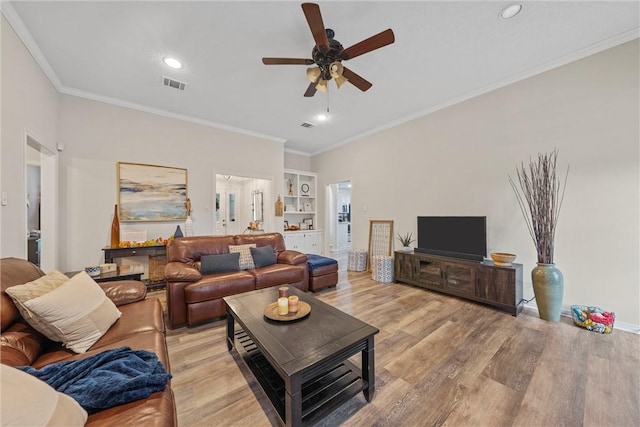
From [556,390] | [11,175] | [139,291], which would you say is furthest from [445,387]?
[11,175]

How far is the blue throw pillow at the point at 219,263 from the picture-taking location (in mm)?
2932

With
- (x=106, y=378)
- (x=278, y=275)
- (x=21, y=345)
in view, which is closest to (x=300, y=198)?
(x=278, y=275)

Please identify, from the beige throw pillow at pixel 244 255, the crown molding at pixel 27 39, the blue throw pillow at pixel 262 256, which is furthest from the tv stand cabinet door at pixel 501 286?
the crown molding at pixel 27 39

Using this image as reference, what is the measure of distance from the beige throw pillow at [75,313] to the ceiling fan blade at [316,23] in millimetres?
2418

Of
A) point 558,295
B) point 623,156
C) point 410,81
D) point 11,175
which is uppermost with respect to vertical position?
point 410,81

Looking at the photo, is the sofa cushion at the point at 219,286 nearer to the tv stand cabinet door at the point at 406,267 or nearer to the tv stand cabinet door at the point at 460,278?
the tv stand cabinet door at the point at 406,267

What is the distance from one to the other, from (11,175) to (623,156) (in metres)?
6.06

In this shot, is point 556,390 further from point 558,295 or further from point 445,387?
point 558,295

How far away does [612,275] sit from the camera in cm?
252

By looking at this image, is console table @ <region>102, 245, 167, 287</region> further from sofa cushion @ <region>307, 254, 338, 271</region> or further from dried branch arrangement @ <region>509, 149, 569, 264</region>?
dried branch arrangement @ <region>509, 149, 569, 264</region>

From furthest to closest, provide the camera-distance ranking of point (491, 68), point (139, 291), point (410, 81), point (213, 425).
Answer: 1. point (410, 81)
2. point (491, 68)
3. point (139, 291)
4. point (213, 425)

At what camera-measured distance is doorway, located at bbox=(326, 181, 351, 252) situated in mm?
6543

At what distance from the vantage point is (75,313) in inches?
55.6

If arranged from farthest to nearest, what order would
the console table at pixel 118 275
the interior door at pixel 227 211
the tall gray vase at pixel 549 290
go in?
the interior door at pixel 227 211 → the console table at pixel 118 275 → the tall gray vase at pixel 549 290
